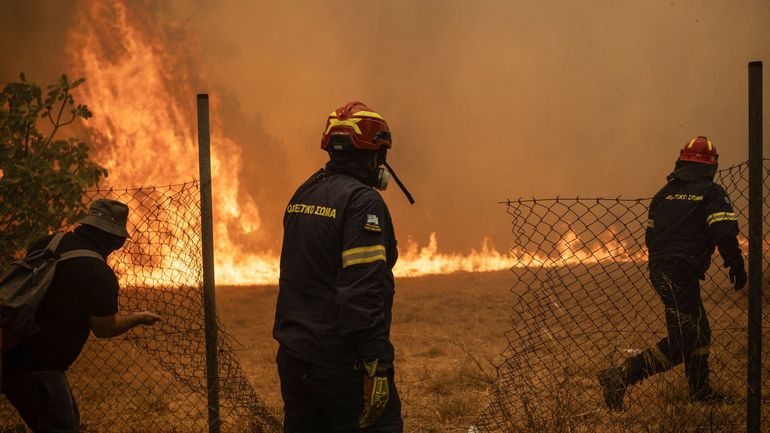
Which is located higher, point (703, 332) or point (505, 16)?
point (505, 16)

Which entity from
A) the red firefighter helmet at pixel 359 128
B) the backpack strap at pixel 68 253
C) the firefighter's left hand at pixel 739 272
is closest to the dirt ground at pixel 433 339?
the red firefighter helmet at pixel 359 128

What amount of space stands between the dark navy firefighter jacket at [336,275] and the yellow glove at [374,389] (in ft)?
0.17

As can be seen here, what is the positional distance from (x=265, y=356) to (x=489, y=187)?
16.0 m

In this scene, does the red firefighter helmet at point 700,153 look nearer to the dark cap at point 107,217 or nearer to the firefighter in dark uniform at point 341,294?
the firefighter in dark uniform at point 341,294

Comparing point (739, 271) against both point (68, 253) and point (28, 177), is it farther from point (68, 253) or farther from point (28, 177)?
point (28, 177)

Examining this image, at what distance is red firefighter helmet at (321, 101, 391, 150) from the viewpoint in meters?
3.29

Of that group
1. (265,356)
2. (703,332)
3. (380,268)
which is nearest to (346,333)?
(380,268)

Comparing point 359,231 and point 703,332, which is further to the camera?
point 703,332

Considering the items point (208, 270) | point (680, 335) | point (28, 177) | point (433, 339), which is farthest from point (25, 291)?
point (433, 339)

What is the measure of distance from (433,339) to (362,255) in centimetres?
758

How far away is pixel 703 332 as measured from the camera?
537 cm

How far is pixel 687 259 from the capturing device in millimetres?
5562

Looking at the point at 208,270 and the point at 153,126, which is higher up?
the point at 153,126

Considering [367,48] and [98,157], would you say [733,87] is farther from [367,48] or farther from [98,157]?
[98,157]
